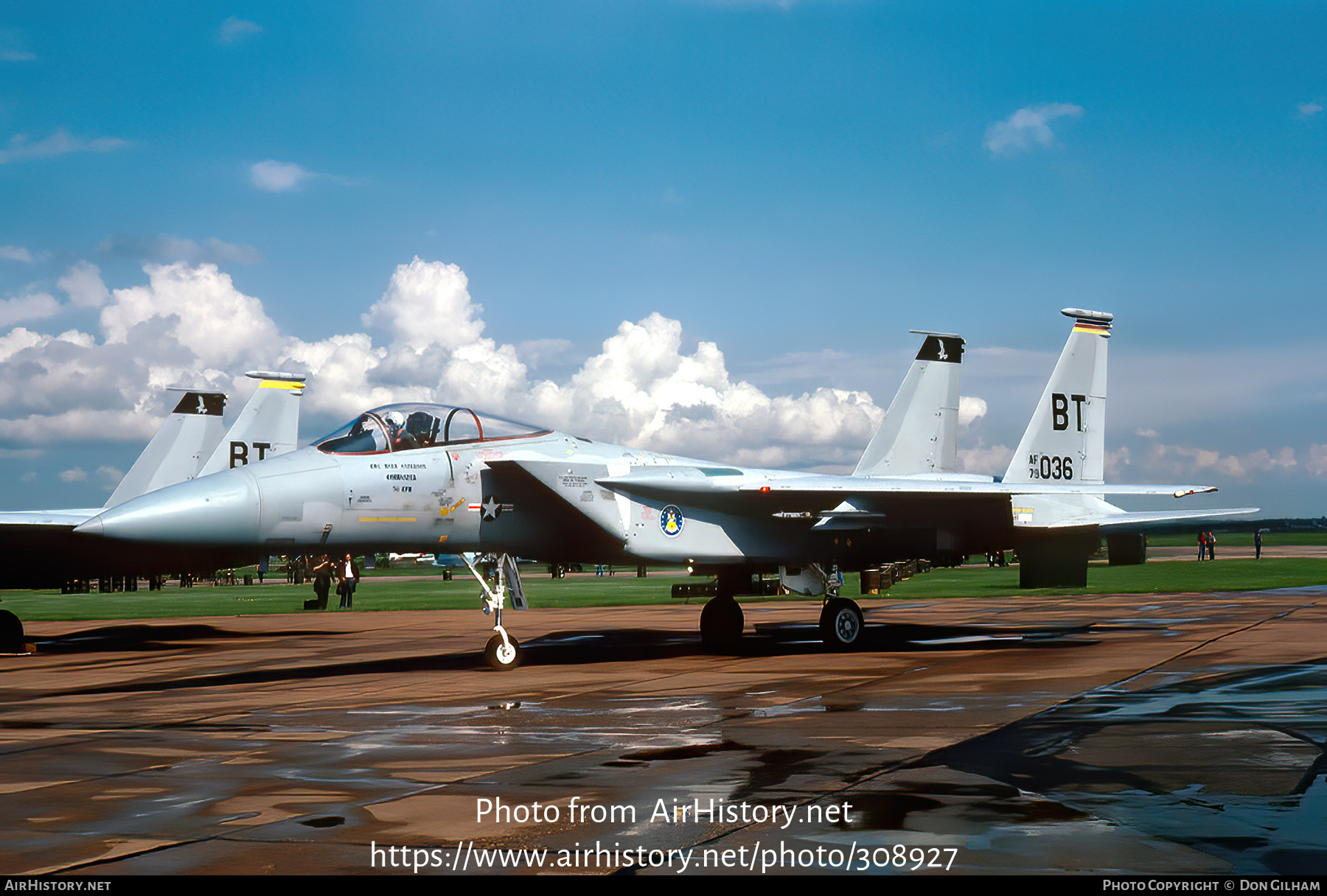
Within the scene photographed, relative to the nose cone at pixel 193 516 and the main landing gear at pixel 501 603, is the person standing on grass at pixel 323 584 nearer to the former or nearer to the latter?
the main landing gear at pixel 501 603

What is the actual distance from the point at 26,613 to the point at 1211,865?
106ft

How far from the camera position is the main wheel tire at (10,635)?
57.6 feet

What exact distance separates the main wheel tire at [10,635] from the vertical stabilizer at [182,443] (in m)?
6.98

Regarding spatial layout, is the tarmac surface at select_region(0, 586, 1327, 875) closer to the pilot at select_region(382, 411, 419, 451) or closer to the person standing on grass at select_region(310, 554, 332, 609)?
the pilot at select_region(382, 411, 419, 451)

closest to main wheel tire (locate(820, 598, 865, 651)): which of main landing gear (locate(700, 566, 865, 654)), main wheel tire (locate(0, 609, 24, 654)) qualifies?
main landing gear (locate(700, 566, 865, 654))

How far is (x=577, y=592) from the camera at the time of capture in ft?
119

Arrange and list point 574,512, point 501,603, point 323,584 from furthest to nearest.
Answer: point 323,584 → point 574,512 → point 501,603

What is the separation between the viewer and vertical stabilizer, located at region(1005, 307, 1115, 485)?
63.5 feet

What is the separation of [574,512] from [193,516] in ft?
15.2

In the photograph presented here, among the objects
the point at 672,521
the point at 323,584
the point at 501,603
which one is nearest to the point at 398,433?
the point at 501,603

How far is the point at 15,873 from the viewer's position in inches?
178

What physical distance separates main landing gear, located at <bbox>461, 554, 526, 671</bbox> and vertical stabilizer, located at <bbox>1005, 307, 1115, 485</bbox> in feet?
32.5

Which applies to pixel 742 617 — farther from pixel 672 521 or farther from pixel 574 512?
pixel 574 512

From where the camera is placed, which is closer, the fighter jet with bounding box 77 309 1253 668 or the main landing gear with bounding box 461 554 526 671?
the fighter jet with bounding box 77 309 1253 668
